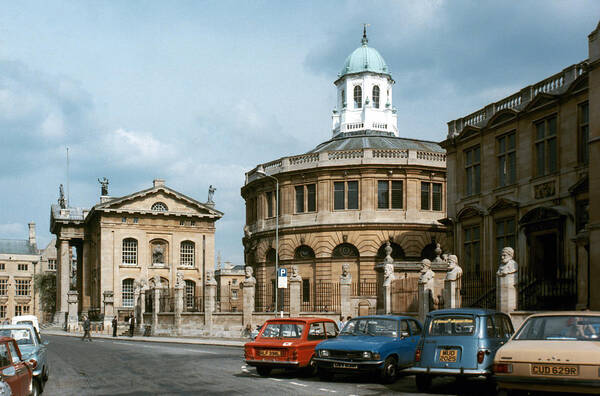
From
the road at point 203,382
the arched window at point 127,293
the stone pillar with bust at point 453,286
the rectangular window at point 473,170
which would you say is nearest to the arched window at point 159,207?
the arched window at point 127,293

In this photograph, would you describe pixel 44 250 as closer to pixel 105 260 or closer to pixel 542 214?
pixel 105 260

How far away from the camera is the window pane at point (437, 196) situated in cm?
5319

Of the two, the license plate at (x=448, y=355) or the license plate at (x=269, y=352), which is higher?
the license plate at (x=448, y=355)

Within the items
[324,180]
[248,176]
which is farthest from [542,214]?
[248,176]

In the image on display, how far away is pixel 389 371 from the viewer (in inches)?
670

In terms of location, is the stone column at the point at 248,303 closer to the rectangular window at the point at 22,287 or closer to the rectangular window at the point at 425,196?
the rectangular window at the point at 425,196

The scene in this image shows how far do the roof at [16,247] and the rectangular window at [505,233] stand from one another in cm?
11381

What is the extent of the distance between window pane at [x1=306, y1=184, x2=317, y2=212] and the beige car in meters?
41.2

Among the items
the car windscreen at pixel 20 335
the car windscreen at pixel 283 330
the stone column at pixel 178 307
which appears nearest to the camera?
the car windscreen at pixel 20 335

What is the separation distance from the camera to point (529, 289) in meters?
28.5

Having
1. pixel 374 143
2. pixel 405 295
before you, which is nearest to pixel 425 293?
pixel 405 295

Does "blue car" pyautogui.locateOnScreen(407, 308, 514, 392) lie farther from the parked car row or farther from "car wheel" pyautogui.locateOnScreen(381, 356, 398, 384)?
"car wheel" pyautogui.locateOnScreen(381, 356, 398, 384)

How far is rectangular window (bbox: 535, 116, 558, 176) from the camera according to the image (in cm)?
2964

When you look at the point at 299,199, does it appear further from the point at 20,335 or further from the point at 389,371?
A: the point at 20,335
